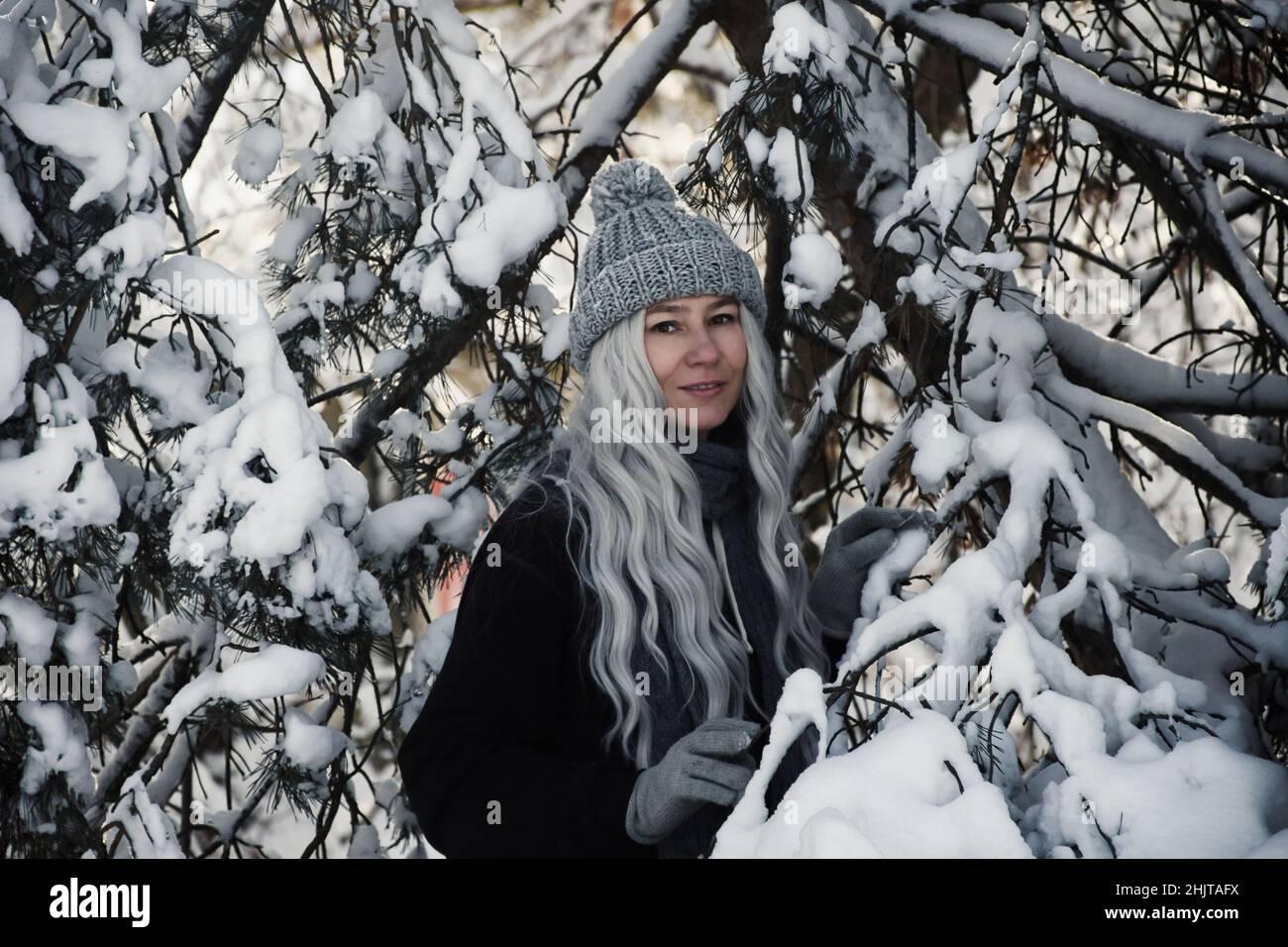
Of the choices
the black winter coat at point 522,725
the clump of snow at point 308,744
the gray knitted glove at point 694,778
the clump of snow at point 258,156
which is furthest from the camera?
the clump of snow at point 258,156

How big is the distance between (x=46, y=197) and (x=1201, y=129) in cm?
200

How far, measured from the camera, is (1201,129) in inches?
88.0

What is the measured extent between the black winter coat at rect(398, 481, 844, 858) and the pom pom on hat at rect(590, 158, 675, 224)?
0.60 meters

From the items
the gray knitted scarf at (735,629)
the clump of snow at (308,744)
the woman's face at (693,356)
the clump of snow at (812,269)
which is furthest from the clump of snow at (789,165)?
the clump of snow at (308,744)

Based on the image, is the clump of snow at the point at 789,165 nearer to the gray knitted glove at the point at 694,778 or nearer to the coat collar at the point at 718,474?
the coat collar at the point at 718,474

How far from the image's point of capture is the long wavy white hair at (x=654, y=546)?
2.18 meters

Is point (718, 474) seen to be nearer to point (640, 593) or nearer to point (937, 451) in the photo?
point (640, 593)

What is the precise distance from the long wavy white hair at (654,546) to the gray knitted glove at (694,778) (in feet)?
0.94

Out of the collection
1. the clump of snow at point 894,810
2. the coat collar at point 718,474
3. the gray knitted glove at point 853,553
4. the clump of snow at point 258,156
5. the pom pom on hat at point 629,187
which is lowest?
the clump of snow at point 894,810

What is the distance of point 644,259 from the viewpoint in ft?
7.79

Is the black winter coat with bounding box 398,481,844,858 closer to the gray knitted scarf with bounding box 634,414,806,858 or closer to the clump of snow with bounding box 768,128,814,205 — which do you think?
the gray knitted scarf with bounding box 634,414,806,858
